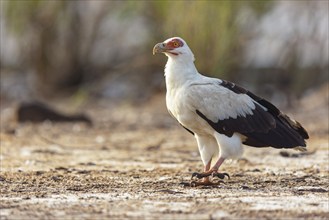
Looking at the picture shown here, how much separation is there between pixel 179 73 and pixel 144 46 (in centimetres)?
1237

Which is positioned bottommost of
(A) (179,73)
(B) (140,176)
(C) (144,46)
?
(B) (140,176)

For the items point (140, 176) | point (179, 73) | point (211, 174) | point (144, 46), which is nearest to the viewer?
point (211, 174)

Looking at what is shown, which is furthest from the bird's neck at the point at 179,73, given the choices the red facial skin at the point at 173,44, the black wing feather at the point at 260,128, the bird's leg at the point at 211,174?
the bird's leg at the point at 211,174

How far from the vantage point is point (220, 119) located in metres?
8.02

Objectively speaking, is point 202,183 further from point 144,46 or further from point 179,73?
point 144,46

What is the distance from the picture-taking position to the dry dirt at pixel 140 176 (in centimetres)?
639

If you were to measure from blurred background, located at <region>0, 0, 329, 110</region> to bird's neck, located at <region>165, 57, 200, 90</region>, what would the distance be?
9522mm

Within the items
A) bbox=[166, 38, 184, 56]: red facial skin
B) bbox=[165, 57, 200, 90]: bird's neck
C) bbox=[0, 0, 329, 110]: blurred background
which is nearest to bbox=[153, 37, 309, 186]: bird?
bbox=[165, 57, 200, 90]: bird's neck

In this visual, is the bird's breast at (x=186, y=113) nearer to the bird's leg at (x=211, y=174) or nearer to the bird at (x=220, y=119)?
the bird at (x=220, y=119)

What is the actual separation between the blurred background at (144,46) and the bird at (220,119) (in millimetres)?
9723

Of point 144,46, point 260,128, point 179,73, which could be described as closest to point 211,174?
point 260,128

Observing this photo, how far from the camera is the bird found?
801 centimetres

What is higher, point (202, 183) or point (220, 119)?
point (220, 119)

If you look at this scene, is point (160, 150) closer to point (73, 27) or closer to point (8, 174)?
point (8, 174)
